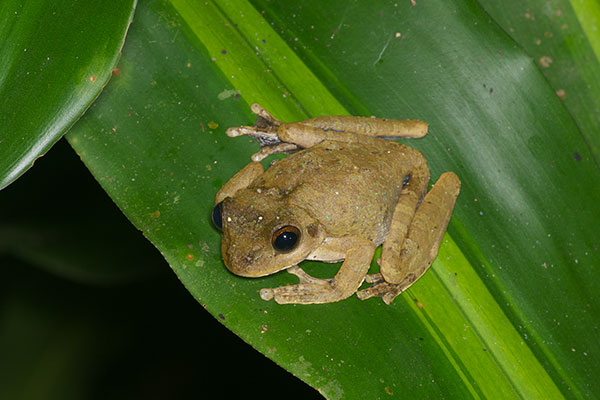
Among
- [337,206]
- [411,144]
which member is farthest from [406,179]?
[337,206]

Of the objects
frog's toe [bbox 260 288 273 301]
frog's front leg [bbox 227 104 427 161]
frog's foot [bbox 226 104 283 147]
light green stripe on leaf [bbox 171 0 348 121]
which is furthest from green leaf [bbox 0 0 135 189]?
frog's toe [bbox 260 288 273 301]

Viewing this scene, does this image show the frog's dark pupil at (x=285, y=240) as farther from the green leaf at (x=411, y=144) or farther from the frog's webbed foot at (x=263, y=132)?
the frog's webbed foot at (x=263, y=132)

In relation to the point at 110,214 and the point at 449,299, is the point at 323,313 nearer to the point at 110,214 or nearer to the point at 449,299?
the point at 449,299

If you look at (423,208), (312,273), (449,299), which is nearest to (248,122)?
(312,273)

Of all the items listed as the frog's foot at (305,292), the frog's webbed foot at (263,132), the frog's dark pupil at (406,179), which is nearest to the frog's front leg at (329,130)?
the frog's webbed foot at (263,132)

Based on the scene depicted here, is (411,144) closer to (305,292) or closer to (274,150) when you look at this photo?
(274,150)
